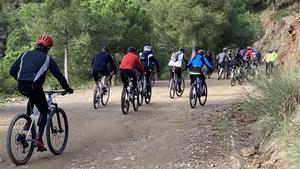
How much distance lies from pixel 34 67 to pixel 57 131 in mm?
1408

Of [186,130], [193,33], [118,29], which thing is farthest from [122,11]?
[186,130]

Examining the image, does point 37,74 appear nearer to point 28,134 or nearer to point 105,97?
point 28,134

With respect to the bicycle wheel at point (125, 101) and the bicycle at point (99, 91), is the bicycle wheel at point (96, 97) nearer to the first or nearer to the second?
the bicycle at point (99, 91)

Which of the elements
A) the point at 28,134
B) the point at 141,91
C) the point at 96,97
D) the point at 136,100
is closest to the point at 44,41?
the point at 28,134

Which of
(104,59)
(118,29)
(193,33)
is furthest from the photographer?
(193,33)

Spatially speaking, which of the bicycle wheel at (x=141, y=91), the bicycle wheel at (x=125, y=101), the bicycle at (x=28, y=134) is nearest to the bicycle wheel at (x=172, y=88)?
the bicycle wheel at (x=141, y=91)

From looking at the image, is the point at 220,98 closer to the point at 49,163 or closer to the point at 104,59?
the point at 104,59

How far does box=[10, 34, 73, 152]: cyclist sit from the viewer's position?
7.90m

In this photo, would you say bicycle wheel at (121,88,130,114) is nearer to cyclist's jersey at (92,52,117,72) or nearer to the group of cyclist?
the group of cyclist

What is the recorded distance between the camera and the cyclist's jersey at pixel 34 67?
7891 mm

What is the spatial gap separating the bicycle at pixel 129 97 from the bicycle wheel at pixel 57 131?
4461 millimetres

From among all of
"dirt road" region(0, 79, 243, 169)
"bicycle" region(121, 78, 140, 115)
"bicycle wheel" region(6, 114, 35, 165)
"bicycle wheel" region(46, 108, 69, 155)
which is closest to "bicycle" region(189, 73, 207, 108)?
"dirt road" region(0, 79, 243, 169)

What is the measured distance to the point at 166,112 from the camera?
14242mm

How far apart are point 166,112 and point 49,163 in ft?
21.4
